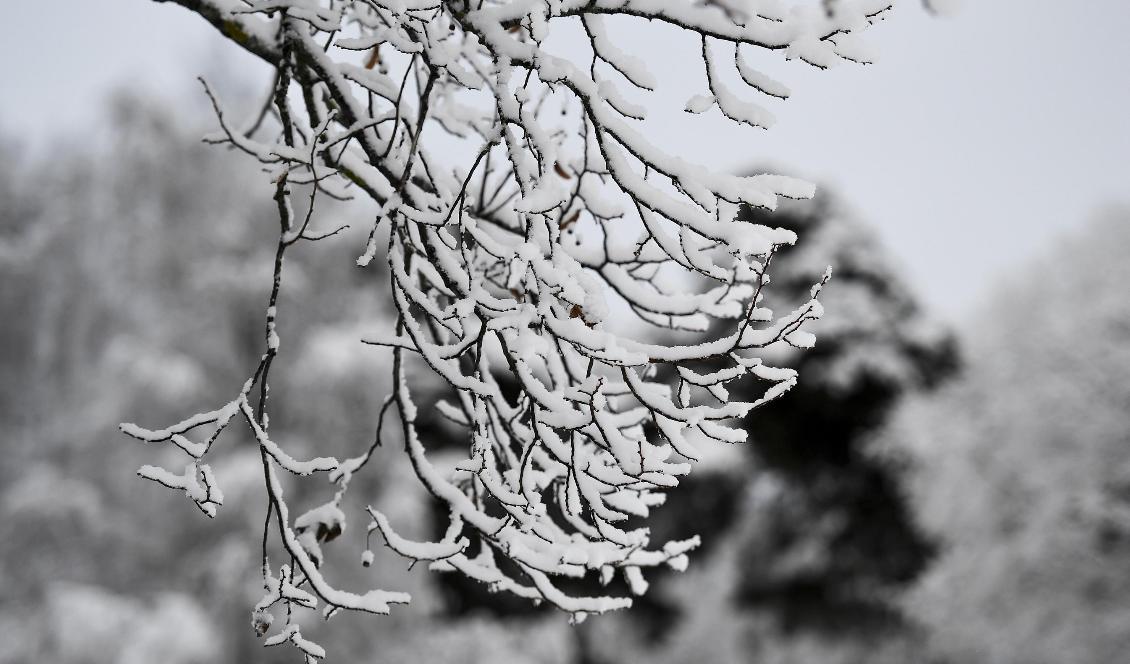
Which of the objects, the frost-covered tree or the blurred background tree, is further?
the blurred background tree

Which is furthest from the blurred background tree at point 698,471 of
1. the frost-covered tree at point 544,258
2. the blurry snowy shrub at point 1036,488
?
the frost-covered tree at point 544,258

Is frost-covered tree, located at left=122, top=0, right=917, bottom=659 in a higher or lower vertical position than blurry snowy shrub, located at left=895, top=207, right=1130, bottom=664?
lower

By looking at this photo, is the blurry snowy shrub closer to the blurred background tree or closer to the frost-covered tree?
the blurred background tree

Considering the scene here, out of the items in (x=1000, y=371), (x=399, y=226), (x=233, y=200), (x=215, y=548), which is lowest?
(x=399, y=226)

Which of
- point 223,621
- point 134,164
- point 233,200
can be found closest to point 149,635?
point 223,621

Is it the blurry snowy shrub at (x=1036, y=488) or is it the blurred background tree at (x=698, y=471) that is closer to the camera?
the blurry snowy shrub at (x=1036, y=488)

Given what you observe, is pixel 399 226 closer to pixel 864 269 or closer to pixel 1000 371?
pixel 1000 371

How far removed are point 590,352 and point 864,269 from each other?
38.8ft

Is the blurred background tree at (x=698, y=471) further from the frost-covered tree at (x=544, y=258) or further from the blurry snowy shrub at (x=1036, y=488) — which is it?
the frost-covered tree at (x=544, y=258)

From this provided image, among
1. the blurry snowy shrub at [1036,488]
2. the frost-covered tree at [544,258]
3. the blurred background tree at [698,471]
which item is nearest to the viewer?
the frost-covered tree at [544,258]

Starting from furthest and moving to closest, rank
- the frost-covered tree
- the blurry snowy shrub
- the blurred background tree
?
the blurred background tree
the blurry snowy shrub
the frost-covered tree

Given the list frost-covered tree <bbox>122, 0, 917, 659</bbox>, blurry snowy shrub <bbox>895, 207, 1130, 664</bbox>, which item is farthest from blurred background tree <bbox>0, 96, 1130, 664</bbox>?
frost-covered tree <bbox>122, 0, 917, 659</bbox>

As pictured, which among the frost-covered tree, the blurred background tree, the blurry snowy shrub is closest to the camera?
the frost-covered tree

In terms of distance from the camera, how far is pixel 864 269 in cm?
1225
